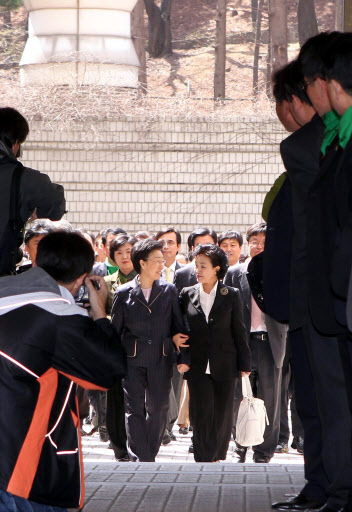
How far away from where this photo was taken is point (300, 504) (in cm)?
437

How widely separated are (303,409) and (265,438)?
13.9ft

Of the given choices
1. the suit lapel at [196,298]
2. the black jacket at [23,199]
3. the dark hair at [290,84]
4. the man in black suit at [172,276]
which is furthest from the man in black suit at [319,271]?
the man in black suit at [172,276]

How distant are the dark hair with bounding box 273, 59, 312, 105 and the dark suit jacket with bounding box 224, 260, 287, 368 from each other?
13.6ft

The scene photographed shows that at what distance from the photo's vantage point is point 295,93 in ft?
14.6

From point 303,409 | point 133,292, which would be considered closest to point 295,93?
point 303,409

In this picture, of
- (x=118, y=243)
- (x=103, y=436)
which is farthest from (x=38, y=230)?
(x=103, y=436)

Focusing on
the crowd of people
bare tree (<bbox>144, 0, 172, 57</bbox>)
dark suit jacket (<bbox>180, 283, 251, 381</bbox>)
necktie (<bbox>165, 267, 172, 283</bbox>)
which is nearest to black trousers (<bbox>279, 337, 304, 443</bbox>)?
dark suit jacket (<bbox>180, 283, 251, 381</bbox>)

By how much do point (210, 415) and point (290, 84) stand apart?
4.37 meters

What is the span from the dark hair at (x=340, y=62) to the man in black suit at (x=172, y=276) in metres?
5.53

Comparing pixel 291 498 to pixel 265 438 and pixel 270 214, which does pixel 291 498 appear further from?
pixel 265 438

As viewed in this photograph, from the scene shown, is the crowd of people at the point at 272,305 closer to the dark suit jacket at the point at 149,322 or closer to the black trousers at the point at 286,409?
the dark suit jacket at the point at 149,322

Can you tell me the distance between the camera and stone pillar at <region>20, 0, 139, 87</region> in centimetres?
2166

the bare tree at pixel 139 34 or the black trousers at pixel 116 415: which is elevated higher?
the bare tree at pixel 139 34

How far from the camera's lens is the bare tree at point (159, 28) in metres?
38.9
